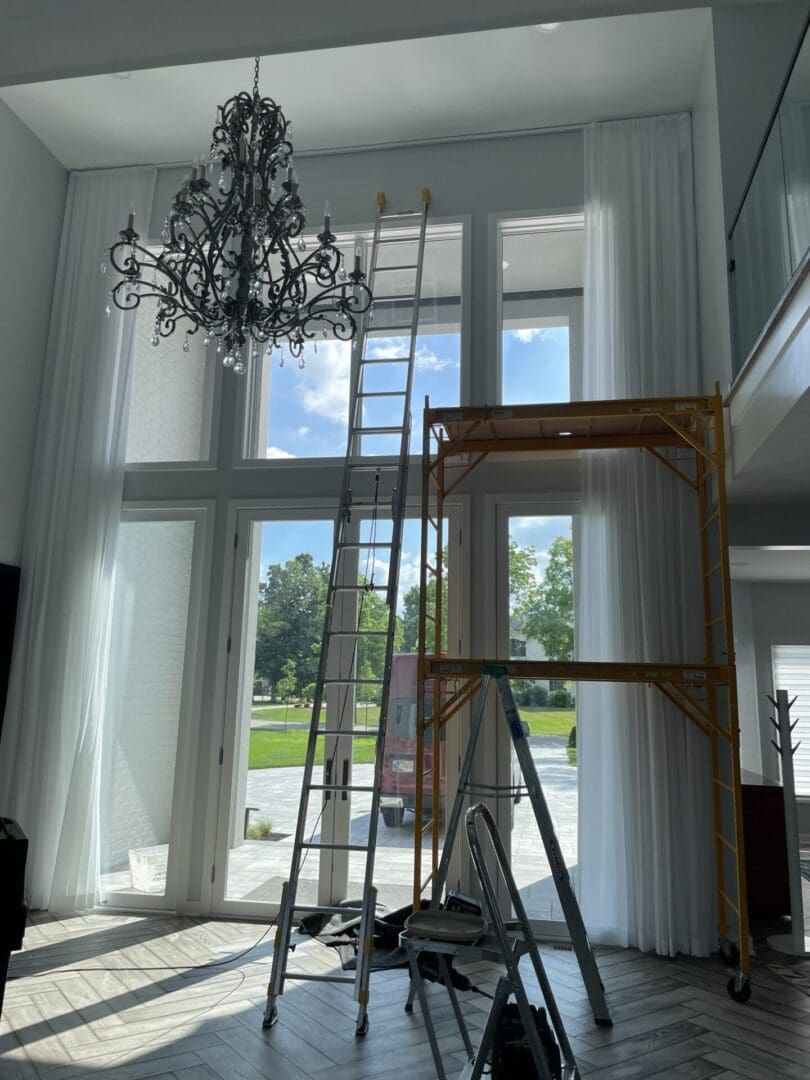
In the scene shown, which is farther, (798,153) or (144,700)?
Answer: (144,700)

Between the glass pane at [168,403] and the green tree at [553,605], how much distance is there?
257cm

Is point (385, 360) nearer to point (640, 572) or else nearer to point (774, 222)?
point (640, 572)

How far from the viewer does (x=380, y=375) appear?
18.4 feet

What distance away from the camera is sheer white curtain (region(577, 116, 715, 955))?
14.6ft

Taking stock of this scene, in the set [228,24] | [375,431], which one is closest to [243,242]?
[228,24]

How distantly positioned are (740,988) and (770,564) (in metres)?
3.60

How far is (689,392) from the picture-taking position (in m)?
4.95

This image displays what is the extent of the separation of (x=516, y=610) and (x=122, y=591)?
2729 mm

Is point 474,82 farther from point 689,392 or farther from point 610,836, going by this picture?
point 610,836

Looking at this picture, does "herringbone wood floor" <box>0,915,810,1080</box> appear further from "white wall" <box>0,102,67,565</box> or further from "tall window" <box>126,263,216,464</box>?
"tall window" <box>126,263,216,464</box>

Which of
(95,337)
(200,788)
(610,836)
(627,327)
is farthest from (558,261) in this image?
(200,788)

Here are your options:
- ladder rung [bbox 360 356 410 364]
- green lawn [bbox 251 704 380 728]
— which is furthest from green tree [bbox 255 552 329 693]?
ladder rung [bbox 360 356 410 364]

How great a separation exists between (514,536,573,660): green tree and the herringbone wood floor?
5.78 feet

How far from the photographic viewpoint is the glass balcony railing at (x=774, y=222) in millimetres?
3322
